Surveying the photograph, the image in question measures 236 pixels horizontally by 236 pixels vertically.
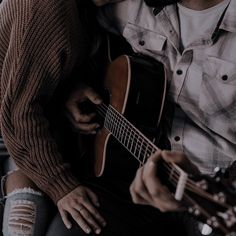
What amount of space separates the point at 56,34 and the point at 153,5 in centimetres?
24

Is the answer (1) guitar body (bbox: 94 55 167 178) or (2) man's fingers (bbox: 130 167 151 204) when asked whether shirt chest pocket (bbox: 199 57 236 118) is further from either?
(2) man's fingers (bbox: 130 167 151 204)

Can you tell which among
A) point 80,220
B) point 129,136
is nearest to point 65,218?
point 80,220

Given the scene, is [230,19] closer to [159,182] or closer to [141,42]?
[141,42]

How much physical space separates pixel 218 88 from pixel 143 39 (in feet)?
0.78

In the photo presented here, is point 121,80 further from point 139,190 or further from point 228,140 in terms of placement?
point 139,190

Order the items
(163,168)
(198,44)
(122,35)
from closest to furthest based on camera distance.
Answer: (163,168) < (198,44) < (122,35)

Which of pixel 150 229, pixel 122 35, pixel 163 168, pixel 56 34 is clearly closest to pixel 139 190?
pixel 163 168

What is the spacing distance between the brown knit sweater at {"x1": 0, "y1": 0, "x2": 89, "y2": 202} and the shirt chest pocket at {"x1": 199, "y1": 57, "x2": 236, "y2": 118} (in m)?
0.32

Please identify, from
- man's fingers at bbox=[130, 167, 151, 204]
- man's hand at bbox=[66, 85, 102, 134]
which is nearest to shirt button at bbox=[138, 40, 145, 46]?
man's hand at bbox=[66, 85, 102, 134]

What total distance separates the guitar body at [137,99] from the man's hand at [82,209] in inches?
3.4

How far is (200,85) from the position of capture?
1.21 m

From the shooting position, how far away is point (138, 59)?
1269 millimetres

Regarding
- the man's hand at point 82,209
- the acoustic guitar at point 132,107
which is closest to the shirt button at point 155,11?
the acoustic guitar at point 132,107

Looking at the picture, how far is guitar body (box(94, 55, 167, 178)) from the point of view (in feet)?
4.01
